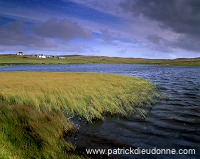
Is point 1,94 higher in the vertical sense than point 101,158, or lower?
higher

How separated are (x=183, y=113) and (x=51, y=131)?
41.5 feet

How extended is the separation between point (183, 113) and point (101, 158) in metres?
11.8

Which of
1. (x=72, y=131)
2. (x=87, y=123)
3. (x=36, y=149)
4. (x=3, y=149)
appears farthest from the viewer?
(x=87, y=123)

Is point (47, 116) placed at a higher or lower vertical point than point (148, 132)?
higher

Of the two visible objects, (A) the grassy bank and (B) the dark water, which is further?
(B) the dark water

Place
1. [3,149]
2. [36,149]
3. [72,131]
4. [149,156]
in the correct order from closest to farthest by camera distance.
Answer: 1. [3,149]
2. [36,149]
3. [149,156]
4. [72,131]

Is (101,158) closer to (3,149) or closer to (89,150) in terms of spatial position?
(89,150)

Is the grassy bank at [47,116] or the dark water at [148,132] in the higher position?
the grassy bank at [47,116]

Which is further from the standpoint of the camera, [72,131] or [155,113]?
[155,113]

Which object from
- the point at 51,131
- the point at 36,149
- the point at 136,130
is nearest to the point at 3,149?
the point at 36,149

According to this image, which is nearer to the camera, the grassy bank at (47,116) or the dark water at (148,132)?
the grassy bank at (47,116)

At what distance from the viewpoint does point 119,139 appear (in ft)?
46.3

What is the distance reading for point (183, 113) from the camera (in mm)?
20391

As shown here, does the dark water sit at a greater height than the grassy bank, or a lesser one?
lesser
